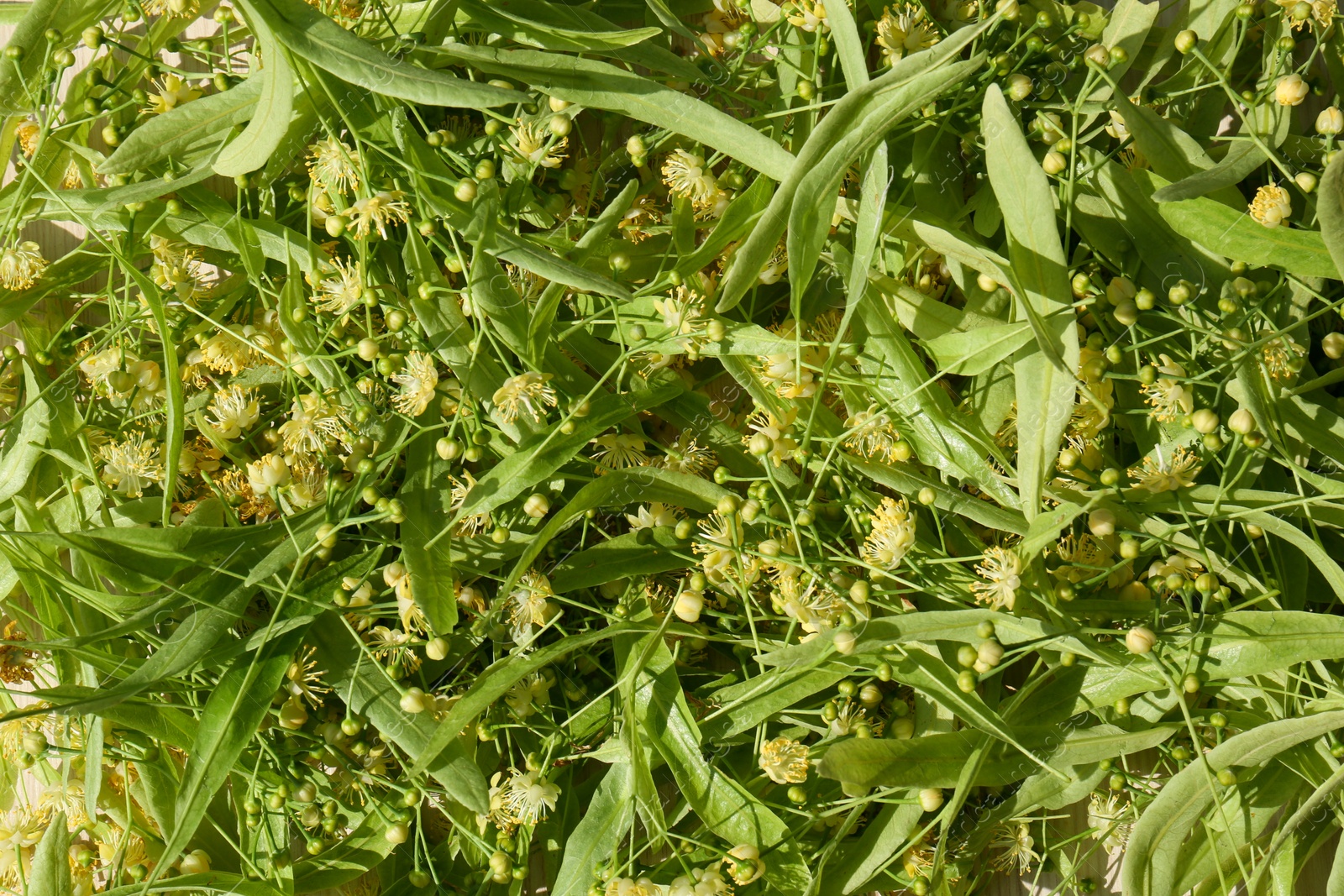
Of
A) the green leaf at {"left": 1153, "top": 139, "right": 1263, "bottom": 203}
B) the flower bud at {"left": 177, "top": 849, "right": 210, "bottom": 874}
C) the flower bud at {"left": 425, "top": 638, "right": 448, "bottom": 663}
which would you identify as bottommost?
the flower bud at {"left": 177, "top": 849, "right": 210, "bottom": 874}

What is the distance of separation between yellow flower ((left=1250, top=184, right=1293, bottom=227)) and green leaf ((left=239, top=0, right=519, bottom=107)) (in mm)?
474

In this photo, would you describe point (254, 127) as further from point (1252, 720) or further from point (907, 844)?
point (1252, 720)

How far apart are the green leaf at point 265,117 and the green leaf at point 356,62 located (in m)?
0.01

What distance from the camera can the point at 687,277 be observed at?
0.63 meters

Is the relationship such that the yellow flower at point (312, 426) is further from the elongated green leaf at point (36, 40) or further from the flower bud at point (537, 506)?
the elongated green leaf at point (36, 40)

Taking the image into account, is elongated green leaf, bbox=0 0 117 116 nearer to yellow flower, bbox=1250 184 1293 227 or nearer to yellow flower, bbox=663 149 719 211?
yellow flower, bbox=663 149 719 211

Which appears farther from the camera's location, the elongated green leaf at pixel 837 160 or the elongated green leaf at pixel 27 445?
the elongated green leaf at pixel 27 445

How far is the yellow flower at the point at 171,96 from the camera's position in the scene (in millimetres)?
670

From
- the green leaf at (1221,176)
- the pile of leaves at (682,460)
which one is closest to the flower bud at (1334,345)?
the pile of leaves at (682,460)

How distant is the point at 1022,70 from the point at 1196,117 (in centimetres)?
13

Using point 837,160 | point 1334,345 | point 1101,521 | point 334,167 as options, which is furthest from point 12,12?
point 1334,345

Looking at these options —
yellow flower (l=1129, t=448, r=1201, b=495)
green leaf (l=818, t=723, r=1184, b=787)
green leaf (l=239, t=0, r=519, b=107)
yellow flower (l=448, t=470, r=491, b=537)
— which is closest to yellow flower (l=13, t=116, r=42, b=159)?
green leaf (l=239, t=0, r=519, b=107)

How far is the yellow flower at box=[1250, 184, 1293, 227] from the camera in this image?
611mm

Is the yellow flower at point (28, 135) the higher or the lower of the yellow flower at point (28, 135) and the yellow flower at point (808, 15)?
the lower
